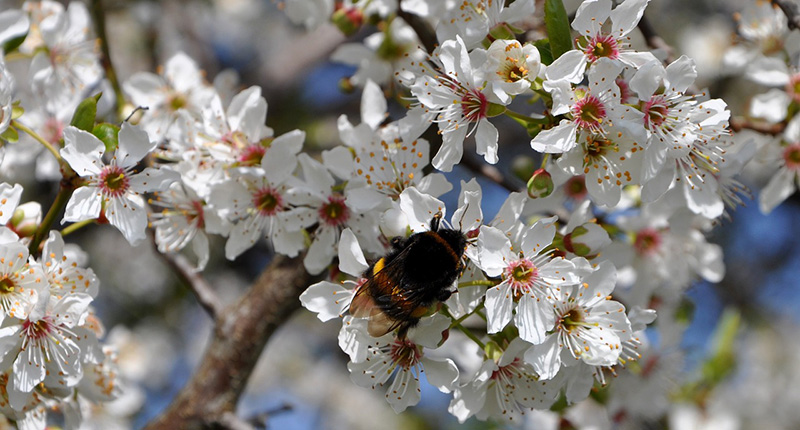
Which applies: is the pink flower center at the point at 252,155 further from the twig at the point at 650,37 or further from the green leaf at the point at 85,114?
the twig at the point at 650,37

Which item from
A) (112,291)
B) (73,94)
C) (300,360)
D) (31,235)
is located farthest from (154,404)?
(31,235)

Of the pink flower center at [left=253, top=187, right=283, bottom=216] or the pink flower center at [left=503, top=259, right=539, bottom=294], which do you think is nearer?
the pink flower center at [left=503, top=259, right=539, bottom=294]

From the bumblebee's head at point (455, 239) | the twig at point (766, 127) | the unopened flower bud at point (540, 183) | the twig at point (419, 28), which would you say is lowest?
the twig at point (766, 127)

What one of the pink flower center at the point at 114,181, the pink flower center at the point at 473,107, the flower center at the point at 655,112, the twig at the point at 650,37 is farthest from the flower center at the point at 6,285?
the twig at the point at 650,37

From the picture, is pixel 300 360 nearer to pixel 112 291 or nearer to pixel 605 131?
pixel 112 291

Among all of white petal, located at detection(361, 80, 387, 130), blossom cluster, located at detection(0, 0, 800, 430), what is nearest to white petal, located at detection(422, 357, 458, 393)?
blossom cluster, located at detection(0, 0, 800, 430)

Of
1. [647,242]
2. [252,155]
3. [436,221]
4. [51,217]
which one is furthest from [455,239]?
[647,242]

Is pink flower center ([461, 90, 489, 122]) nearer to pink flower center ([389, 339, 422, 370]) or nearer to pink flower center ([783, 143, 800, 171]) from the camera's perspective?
pink flower center ([389, 339, 422, 370])
